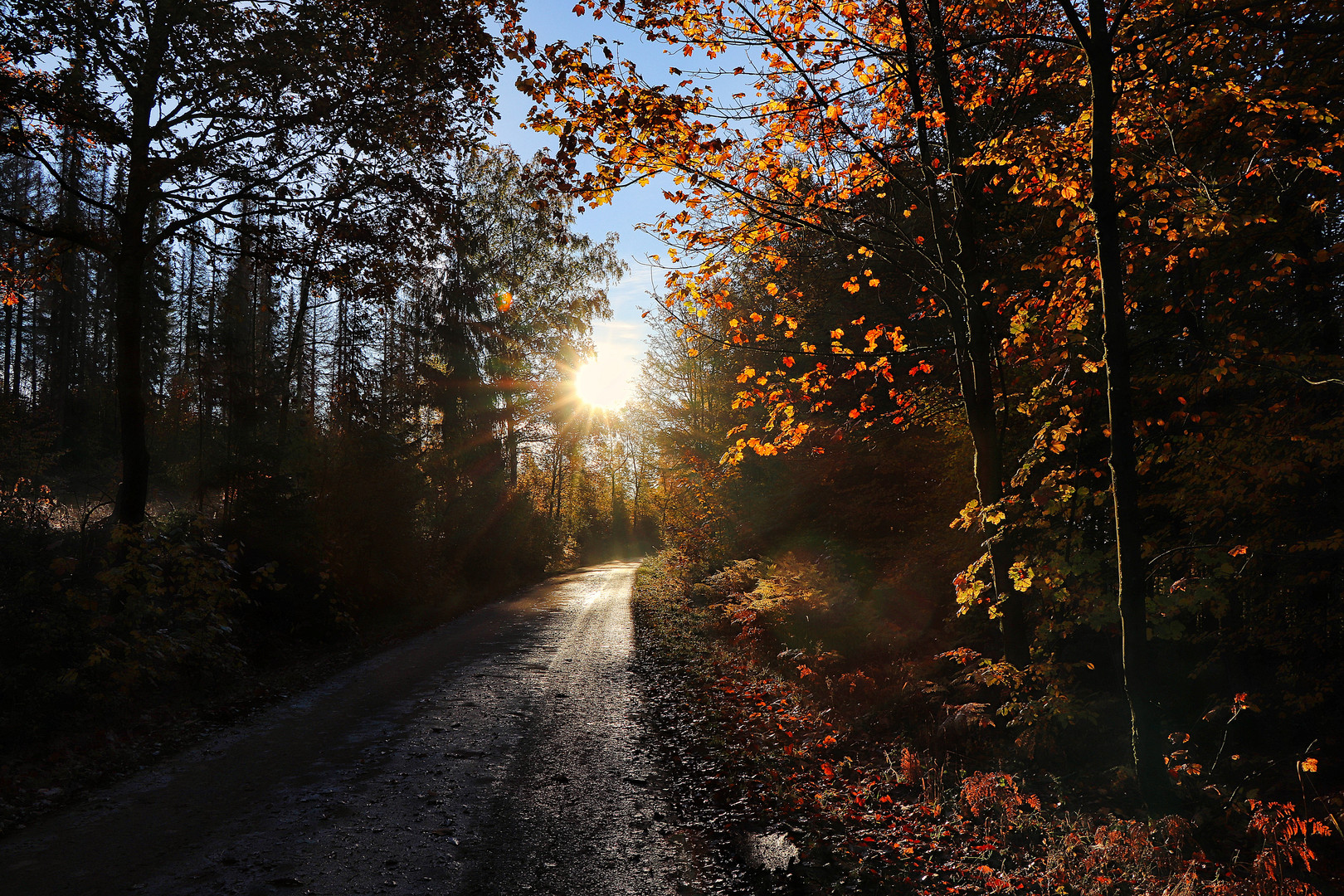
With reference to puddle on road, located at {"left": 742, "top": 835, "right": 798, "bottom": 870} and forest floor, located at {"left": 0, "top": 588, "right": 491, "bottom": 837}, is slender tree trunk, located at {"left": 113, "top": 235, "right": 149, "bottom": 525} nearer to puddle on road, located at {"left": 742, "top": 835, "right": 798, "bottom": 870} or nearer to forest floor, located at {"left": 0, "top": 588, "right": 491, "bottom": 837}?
forest floor, located at {"left": 0, "top": 588, "right": 491, "bottom": 837}

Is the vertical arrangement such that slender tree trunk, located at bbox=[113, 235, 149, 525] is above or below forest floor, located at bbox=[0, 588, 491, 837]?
above

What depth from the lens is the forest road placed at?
4574mm

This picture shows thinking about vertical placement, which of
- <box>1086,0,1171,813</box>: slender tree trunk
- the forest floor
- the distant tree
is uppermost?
the distant tree

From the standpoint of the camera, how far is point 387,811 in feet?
18.5

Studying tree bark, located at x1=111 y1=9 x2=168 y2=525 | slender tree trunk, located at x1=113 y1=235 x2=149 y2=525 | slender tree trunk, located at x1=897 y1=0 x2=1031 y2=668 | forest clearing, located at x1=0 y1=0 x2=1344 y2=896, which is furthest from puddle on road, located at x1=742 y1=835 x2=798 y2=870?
slender tree trunk, located at x1=113 y1=235 x2=149 y2=525

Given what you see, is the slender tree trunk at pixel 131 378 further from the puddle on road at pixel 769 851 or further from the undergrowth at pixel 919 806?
the puddle on road at pixel 769 851

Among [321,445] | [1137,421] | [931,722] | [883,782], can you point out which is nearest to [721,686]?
[931,722]

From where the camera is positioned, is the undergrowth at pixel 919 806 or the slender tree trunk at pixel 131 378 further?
Answer: the slender tree trunk at pixel 131 378

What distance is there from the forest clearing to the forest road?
5 centimetres

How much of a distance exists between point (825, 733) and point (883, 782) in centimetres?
171

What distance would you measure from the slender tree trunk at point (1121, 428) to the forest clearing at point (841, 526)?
0.03 metres

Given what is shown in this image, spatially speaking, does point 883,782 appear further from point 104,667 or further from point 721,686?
point 104,667

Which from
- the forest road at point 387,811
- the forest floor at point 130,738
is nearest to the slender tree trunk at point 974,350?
the forest road at point 387,811

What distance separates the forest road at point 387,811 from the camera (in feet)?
15.0
